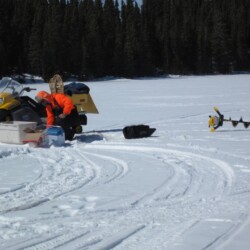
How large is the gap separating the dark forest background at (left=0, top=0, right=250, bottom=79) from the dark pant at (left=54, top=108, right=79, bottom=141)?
39.0 meters

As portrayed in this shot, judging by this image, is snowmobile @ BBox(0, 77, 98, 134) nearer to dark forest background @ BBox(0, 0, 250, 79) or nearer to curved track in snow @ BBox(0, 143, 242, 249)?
curved track in snow @ BBox(0, 143, 242, 249)

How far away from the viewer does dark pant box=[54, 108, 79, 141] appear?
28.0ft

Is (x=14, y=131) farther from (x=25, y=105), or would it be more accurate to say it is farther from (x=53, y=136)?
(x=25, y=105)

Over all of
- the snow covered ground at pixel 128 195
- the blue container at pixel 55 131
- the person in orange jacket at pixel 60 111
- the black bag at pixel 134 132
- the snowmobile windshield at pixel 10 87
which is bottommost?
Answer: the snow covered ground at pixel 128 195

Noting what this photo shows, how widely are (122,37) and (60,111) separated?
53.4m

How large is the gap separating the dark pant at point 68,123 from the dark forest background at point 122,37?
3904 centimetres

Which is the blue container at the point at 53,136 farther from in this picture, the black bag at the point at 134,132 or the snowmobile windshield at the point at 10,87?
the snowmobile windshield at the point at 10,87

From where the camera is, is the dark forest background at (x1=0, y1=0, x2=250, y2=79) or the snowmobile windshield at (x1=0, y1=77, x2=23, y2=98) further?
the dark forest background at (x1=0, y1=0, x2=250, y2=79)

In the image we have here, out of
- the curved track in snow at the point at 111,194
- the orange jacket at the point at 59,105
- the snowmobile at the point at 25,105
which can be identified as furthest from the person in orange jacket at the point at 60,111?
the curved track in snow at the point at 111,194

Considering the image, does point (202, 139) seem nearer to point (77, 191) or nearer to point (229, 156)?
point (229, 156)

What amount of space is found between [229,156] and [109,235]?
3558 millimetres

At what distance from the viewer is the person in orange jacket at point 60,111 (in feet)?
28.1

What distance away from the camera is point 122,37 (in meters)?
61.0

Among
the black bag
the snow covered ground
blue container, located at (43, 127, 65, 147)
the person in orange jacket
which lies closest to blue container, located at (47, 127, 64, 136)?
blue container, located at (43, 127, 65, 147)
